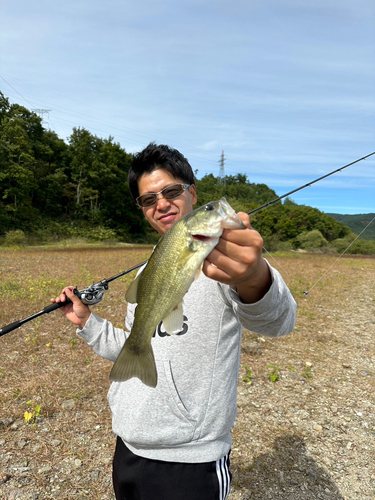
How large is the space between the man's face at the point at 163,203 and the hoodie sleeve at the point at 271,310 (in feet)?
2.96

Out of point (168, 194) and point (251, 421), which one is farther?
point (251, 421)

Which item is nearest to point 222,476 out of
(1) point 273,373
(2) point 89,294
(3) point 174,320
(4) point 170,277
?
(3) point 174,320

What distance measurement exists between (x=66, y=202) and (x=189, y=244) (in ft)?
166

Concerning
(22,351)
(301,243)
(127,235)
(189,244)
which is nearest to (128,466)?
(189,244)

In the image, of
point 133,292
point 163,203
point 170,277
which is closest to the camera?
point 170,277

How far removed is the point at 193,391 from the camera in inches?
78.8

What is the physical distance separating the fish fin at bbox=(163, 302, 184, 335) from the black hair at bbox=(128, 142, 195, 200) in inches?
50.2

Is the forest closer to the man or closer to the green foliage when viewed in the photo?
the green foliage

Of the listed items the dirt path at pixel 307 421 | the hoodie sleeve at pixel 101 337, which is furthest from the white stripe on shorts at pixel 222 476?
the dirt path at pixel 307 421

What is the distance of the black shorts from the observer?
1923 millimetres

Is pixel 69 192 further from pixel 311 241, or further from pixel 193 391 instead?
pixel 193 391

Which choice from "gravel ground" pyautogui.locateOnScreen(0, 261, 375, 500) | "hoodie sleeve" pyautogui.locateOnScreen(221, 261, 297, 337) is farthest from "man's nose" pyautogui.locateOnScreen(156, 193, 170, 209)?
"gravel ground" pyautogui.locateOnScreen(0, 261, 375, 500)

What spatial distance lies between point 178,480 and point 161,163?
7.20ft

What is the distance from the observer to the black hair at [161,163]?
101 inches
